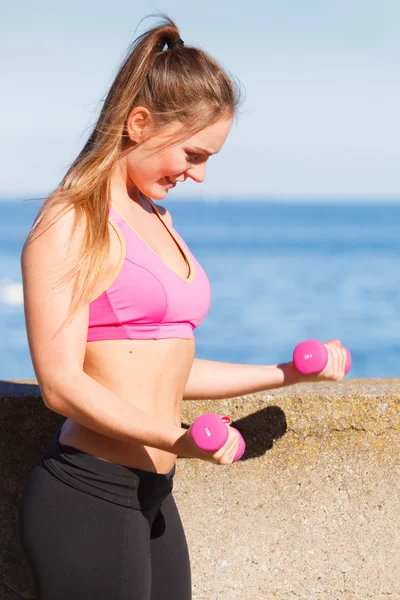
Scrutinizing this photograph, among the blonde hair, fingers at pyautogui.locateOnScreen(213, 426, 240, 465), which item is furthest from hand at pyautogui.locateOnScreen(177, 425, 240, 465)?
the blonde hair

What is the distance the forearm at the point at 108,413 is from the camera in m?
1.74

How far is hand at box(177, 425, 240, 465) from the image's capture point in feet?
5.38

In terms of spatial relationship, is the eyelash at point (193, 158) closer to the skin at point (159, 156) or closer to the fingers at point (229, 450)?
the skin at point (159, 156)

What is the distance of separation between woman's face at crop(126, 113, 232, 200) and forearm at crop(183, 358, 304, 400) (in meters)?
0.51

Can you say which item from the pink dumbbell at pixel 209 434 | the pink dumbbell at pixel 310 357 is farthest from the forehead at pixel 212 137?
the pink dumbbell at pixel 209 434

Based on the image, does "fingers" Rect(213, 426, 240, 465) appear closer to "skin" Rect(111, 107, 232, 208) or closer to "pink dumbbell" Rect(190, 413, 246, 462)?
"pink dumbbell" Rect(190, 413, 246, 462)

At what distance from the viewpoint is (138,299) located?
1.84 m

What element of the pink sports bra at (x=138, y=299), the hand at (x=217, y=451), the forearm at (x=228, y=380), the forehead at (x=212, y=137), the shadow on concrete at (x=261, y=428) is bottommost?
the shadow on concrete at (x=261, y=428)

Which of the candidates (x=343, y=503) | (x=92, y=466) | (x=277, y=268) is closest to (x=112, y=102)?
(x=92, y=466)

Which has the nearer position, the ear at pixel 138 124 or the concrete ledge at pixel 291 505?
the ear at pixel 138 124

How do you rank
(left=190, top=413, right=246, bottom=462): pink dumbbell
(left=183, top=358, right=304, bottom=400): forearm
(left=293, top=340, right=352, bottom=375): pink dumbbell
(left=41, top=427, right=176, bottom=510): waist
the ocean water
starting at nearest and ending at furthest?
(left=190, top=413, right=246, bottom=462): pink dumbbell → (left=41, top=427, right=176, bottom=510): waist → (left=293, top=340, right=352, bottom=375): pink dumbbell → (left=183, top=358, right=304, bottom=400): forearm → the ocean water

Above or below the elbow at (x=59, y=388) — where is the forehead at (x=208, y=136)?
above

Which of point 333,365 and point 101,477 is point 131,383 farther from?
point 333,365

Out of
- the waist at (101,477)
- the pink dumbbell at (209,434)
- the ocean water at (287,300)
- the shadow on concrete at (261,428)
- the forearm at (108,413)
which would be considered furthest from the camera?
the ocean water at (287,300)
